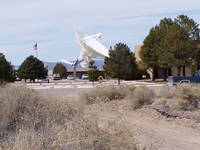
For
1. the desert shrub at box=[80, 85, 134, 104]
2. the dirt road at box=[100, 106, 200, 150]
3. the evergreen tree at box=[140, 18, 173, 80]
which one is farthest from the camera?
the evergreen tree at box=[140, 18, 173, 80]

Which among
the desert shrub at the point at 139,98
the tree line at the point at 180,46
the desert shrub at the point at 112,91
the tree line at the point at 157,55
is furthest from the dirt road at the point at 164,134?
the tree line at the point at 180,46

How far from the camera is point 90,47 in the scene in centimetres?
12450

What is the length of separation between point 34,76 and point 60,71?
173 ft

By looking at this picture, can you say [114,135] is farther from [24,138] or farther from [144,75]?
[144,75]

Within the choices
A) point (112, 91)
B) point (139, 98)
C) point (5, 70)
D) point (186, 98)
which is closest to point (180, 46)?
point (5, 70)

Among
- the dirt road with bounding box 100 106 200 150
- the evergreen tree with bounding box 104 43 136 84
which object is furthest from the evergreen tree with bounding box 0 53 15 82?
the dirt road with bounding box 100 106 200 150

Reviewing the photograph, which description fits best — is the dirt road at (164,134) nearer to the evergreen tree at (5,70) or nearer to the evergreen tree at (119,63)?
the evergreen tree at (5,70)

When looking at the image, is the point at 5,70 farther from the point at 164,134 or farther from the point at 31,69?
the point at 164,134

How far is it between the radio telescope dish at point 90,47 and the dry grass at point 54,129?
369ft

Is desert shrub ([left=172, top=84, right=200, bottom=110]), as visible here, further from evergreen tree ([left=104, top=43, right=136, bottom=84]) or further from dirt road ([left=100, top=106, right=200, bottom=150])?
evergreen tree ([left=104, top=43, right=136, bottom=84])

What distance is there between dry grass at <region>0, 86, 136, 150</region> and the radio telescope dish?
369ft

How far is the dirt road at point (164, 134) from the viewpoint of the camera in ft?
35.4

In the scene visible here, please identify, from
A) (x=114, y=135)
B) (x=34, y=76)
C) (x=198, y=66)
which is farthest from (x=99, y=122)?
(x=34, y=76)

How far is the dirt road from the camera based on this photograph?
10.8m
